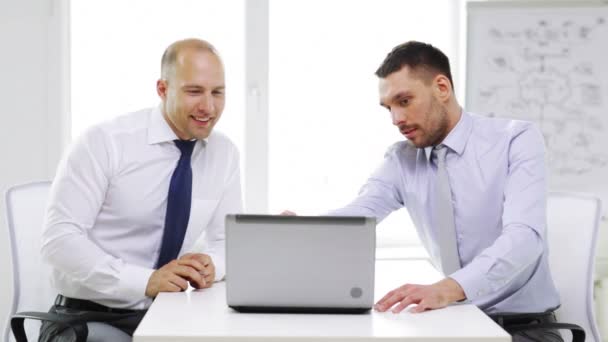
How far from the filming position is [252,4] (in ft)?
12.5

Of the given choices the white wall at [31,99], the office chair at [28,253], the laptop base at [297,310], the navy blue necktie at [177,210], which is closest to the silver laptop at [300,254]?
the laptop base at [297,310]

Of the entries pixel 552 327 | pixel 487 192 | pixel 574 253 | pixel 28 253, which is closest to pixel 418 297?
pixel 552 327

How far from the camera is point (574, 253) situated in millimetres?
2451

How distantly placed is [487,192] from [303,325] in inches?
39.0

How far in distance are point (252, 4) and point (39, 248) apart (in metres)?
1.77

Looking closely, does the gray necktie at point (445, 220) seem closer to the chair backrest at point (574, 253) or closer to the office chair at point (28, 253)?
the chair backrest at point (574, 253)

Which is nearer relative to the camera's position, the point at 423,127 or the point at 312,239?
the point at 312,239

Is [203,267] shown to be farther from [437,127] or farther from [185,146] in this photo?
[437,127]

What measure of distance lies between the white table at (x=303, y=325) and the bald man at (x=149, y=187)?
54 centimetres

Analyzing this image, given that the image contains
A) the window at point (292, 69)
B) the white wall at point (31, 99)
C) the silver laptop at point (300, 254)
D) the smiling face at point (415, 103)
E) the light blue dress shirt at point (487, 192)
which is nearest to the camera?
the silver laptop at point (300, 254)

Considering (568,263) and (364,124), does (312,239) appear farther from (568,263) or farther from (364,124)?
(364,124)

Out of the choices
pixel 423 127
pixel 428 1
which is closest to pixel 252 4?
pixel 428 1

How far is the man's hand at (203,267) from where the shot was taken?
81.5 inches

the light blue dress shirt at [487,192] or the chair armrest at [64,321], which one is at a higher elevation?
the light blue dress shirt at [487,192]
